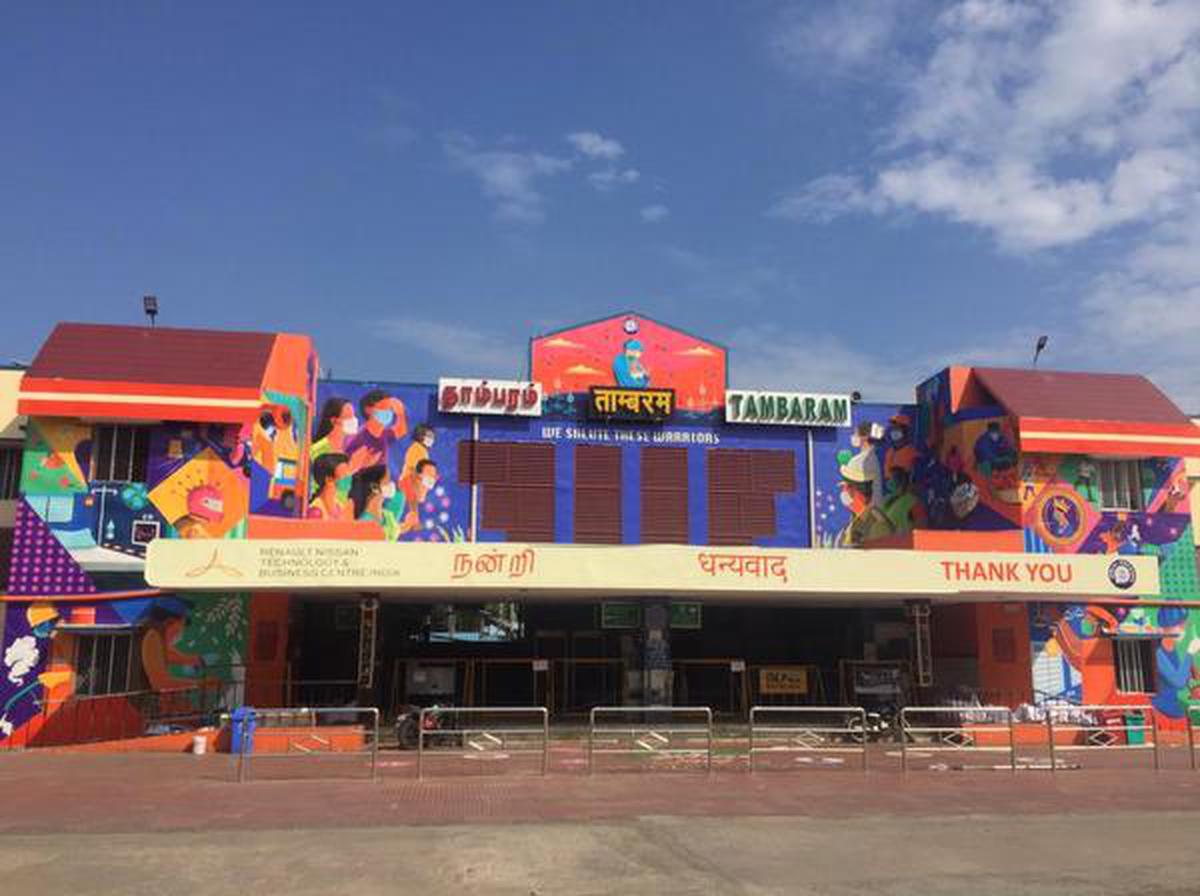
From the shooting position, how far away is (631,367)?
106 feet

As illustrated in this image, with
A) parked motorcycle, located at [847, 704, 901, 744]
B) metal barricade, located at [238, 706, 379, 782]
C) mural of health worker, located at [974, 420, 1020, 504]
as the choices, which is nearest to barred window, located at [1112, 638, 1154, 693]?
mural of health worker, located at [974, 420, 1020, 504]

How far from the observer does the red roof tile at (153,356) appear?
25.9 metres

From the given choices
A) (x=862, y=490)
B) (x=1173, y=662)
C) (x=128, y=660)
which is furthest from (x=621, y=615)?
(x=1173, y=662)

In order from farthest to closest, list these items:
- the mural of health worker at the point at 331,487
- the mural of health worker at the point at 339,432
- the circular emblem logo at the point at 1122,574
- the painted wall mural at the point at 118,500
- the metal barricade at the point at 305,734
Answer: the mural of health worker at the point at 339,432 → the mural of health worker at the point at 331,487 → the circular emblem logo at the point at 1122,574 → the painted wall mural at the point at 118,500 → the metal barricade at the point at 305,734

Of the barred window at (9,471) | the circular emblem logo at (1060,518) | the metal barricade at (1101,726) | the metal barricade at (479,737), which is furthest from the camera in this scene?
the circular emblem logo at (1060,518)

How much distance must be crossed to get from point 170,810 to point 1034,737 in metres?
19.5

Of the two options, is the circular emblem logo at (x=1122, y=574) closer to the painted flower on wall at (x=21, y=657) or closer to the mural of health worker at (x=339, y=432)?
the mural of health worker at (x=339, y=432)

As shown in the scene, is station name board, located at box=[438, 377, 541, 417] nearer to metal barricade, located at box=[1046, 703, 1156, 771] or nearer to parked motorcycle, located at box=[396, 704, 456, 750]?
parked motorcycle, located at box=[396, 704, 456, 750]

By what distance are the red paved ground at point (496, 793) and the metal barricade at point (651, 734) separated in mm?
928

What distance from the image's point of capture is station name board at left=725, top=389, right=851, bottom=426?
107 ft

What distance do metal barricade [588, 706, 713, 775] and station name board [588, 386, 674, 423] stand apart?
9.20m

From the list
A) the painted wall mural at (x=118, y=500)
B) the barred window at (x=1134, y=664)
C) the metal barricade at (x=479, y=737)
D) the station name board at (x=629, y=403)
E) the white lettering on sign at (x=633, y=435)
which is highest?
the station name board at (x=629, y=403)

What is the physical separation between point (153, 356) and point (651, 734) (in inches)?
625

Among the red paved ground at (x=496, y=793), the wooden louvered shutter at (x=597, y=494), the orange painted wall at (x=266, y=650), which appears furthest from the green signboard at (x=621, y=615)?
the orange painted wall at (x=266, y=650)
